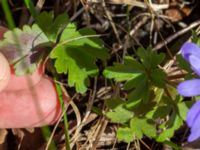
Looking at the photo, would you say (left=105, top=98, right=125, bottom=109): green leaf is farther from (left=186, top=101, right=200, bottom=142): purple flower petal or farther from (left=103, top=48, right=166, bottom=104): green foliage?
(left=186, top=101, right=200, bottom=142): purple flower petal

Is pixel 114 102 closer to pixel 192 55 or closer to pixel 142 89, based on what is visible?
pixel 142 89

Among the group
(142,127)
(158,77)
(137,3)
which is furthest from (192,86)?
(137,3)

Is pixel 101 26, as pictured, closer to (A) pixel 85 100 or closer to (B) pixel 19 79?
(A) pixel 85 100

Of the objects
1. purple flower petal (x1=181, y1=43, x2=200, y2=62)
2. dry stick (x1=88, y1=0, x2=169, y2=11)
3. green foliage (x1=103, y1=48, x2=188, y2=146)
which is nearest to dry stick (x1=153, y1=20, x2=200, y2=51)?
dry stick (x1=88, y1=0, x2=169, y2=11)

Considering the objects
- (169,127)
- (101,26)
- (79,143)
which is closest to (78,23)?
(101,26)

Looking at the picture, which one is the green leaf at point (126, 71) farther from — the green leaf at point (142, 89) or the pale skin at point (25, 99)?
the pale skin at point (25, 99)

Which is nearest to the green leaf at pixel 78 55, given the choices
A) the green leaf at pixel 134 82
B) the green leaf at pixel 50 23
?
the green leaf at pixel 50 23
